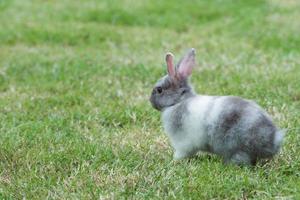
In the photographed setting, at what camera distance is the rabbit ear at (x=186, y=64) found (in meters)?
5.95

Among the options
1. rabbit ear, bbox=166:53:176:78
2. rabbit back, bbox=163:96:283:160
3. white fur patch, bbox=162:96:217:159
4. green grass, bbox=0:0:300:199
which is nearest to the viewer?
green grass, bbox=0:0:300:199

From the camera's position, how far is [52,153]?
598cm

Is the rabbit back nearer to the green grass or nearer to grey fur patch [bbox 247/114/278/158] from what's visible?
grey fur patch [bbox 247/114/278/158]

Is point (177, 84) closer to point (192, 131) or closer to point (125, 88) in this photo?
point (192, 131)

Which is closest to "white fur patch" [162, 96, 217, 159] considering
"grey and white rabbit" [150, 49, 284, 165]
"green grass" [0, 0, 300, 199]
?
"grey and white rabbit" [150, 49, 284, 165]

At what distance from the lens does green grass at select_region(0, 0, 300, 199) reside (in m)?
5.27

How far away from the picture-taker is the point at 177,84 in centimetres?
598

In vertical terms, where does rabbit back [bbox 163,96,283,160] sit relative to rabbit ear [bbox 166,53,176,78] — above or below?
below

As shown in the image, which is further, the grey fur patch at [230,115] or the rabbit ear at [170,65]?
the rabbit ear at [170,65]

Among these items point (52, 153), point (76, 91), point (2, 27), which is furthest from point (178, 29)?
point (52, 153)

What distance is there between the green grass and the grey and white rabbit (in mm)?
118

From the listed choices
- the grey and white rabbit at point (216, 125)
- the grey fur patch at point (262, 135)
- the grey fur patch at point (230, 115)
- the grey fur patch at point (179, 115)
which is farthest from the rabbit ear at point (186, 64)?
the grey fur patch at point (262, 135)

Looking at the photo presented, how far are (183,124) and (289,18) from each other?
654 cm

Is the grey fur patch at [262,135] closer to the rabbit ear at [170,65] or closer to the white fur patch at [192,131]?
the white fur patch at [192,131]
